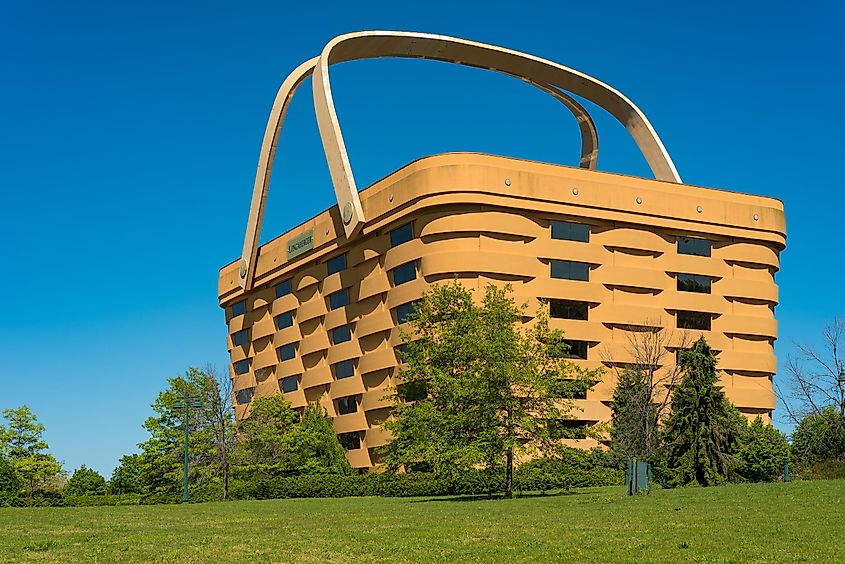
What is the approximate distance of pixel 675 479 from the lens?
39.5m

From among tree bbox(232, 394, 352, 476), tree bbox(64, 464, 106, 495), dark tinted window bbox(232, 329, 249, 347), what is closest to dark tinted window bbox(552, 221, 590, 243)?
tree bbox(232, 394, 352, 476)

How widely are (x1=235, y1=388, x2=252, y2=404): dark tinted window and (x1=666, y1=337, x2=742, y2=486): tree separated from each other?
45494 millimetres

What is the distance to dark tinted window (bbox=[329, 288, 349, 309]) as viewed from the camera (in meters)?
68.5

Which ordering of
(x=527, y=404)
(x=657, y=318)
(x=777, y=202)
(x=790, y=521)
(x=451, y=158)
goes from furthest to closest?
(x=777, y=202) < (x=657, y=318) < (x=451, y=158) < (x=527, y=404) < (x=790, y=521)

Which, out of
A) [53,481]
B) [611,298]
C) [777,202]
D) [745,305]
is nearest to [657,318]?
[611,298]

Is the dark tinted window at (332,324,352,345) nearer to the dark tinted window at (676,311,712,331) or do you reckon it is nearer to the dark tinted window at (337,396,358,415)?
the dark tinted window at (337,396,358,415)

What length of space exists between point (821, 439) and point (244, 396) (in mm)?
46872

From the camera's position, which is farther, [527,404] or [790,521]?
[527,404]

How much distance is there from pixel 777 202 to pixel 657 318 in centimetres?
1377

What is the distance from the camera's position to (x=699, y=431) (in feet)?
131

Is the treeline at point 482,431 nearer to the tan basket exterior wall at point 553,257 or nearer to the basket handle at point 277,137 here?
the tan basket exterior wall at point 553,257

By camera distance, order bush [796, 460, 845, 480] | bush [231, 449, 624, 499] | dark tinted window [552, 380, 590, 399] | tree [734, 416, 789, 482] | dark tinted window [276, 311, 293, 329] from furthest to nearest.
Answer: dark tinted window [276, 311, 293, 329] → bush [231, 449, 624, 499] → tree [734, 416, 789, 482] → bush [796, 460, 845, 480] → dark tinted window [552, 380, 590, 399]

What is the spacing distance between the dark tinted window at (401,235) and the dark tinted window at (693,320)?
1792 centimetres

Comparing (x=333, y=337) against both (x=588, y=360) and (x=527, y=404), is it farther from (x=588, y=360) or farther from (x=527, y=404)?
(x=527, y=404)
